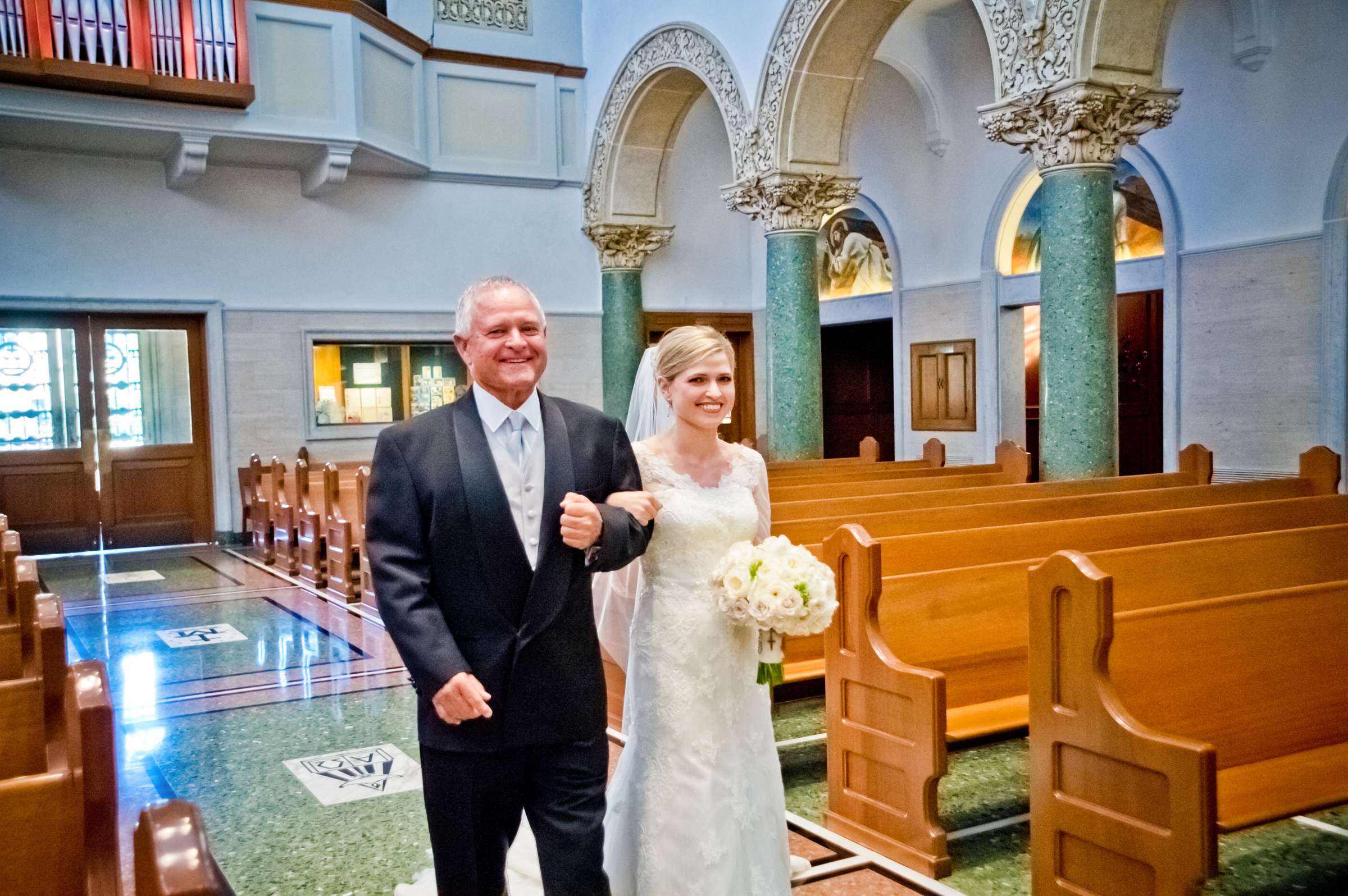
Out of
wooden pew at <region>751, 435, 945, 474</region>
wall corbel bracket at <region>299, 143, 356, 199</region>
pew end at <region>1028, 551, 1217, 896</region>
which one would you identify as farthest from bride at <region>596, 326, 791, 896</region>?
wall corbel bracket at <region>299, 143, 356, 199</region>

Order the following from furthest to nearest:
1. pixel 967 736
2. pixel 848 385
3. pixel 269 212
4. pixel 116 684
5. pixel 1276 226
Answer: pixel 848 385
pixel 269 212
pixel 1276 226
pixel 116 684
pixel 967 736

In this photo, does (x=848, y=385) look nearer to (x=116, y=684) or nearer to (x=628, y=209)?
(x=628, y=209)

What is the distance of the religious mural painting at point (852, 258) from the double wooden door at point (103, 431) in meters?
7.13

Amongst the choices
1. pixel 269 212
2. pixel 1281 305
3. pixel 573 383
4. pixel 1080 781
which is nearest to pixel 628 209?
pixel 573 383

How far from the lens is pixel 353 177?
11.7m

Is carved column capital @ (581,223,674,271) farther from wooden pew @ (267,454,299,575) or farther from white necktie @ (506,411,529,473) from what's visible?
white necktie @ (506,411,529,473)

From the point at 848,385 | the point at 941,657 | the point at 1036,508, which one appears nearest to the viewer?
the point at 941,657

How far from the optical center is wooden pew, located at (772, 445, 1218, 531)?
4883mm

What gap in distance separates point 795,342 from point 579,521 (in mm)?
7455

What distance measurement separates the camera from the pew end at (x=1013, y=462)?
682 centimetres

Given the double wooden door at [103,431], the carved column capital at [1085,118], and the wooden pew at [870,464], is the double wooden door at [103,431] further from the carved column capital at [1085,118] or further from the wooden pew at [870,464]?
the carved column capital at [1085,118]

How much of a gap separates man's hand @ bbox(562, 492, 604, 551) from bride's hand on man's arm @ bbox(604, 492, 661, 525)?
186 mm

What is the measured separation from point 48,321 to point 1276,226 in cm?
1081

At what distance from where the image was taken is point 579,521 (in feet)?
6.67
